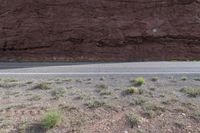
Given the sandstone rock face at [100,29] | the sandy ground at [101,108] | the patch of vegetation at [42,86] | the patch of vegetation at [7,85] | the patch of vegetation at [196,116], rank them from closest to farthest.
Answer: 1. the sandy ground at [101,108]
2. the patch of vegetation at [196,116]
3. the patch of vegetation at [42,86]
4. the patch of vegetation at [7,85]
5. the sandstone rock face at [100,29]

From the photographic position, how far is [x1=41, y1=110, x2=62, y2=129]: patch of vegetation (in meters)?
5.41

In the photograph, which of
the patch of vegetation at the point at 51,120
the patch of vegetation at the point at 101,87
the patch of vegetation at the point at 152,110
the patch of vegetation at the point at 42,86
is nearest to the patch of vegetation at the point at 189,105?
the patch of vegetation at the point at 152,110

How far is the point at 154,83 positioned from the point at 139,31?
15435mm

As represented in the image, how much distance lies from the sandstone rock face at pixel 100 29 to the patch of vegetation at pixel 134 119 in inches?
629

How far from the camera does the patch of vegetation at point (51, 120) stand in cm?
541

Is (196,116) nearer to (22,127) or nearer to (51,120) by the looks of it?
(51,120)

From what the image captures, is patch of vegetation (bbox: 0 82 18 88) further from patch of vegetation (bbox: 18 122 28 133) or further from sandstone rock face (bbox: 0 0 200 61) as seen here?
sandstone rock face (bbox: 0 0 200 61)

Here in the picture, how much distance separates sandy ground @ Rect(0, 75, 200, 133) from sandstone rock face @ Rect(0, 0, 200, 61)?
14.0 m

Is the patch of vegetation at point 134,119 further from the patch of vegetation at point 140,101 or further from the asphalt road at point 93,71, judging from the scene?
the asphalt road at point 93,71

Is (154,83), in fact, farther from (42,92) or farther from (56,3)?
(56,3)

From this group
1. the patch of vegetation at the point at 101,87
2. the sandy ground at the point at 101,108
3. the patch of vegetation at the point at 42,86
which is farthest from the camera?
the patch of vegetation at the point at 42,86

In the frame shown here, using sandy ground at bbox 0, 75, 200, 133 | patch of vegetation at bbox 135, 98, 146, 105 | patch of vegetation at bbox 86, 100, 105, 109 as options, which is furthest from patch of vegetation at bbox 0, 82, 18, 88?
patch of vegetation at bbox 135, 98, 146, 105

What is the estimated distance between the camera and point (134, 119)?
5707 millimetres

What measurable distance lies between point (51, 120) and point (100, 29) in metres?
18.5
